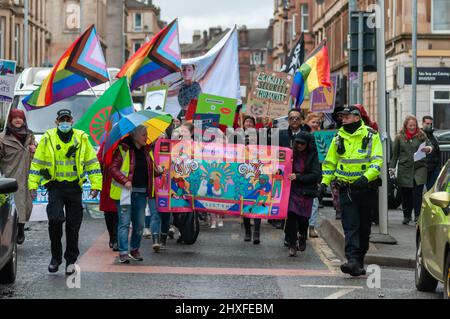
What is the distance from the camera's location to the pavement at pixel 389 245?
13102mm

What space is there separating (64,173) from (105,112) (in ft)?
9.47

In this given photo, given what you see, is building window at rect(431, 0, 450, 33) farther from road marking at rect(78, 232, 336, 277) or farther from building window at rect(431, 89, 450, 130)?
road marking at rect(78, 232, 336, 277)

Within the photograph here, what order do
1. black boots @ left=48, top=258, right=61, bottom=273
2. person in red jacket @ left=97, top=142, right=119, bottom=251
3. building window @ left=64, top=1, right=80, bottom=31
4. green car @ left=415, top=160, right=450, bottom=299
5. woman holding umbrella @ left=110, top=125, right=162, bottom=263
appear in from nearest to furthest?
green car @ left=415, top=160, right=450, bottom=299 → black boots @ left=48, top=258, right=61, bottom=273 → woman holding umbrella @ left=110, top=125, right=162, bottom=263 → person in red jacket @ left=97, top=142, right=119, bottom=251 → building window @ left=64, top=1, right=80, bottom=31

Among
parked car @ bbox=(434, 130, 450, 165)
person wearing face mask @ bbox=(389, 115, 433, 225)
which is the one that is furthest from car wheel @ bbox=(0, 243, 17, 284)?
parked car @ bbox=(434, 130, 450, 165)

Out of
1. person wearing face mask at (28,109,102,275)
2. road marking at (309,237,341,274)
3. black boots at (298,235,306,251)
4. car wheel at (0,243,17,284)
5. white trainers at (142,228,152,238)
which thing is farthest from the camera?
white trainers at (142,228,152,238)

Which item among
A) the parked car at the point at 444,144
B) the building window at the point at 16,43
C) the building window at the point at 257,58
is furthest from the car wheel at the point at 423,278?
the building window at the point at 257,58

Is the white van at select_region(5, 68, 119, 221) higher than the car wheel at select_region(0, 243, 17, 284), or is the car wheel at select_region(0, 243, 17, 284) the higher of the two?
the white van at select_region(5, 68, 119, 221)

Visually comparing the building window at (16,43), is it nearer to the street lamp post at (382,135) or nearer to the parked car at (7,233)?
the street lamp post at (382,135)

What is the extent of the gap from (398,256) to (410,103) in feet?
94.9

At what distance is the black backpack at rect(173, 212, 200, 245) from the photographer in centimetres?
1482

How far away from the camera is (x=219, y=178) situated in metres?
15.0

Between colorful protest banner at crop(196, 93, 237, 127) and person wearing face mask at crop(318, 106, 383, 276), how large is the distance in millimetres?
6463

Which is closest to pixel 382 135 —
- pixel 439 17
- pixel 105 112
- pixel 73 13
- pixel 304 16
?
pixel 105 112

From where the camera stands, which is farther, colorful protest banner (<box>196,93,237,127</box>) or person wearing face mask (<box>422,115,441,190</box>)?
person wearing face mask (<box>422,115,441,190</box>)
